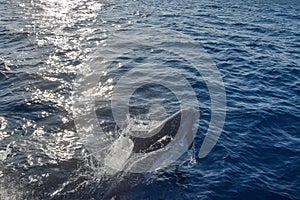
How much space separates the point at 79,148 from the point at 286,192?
31.9 feet

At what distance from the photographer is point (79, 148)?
19.0 metres

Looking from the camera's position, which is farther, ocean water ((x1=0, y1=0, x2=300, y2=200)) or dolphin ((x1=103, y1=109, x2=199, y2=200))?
ocean water ((x1=0, y1=0, x2=300, y2=200))

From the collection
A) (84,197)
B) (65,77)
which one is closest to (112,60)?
(65,77)

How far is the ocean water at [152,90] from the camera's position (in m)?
17.0

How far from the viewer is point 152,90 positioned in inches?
993

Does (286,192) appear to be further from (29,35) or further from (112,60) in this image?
(29,35)

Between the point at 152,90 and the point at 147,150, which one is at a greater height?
the point at 147,150

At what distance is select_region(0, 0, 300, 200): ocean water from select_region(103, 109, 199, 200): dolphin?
34 centimetres

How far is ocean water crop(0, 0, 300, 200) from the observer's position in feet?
55.6

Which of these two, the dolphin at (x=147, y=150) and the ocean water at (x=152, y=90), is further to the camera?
the ocean water at (x=152, y=90)

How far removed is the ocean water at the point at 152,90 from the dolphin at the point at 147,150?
0.34 meters

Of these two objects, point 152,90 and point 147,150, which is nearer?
point 147,150

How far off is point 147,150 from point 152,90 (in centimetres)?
770

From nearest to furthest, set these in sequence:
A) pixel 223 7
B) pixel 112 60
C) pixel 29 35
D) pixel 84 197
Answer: pixel 84 197
pixel 112 60
pixel 29 35
pixel 223 7
